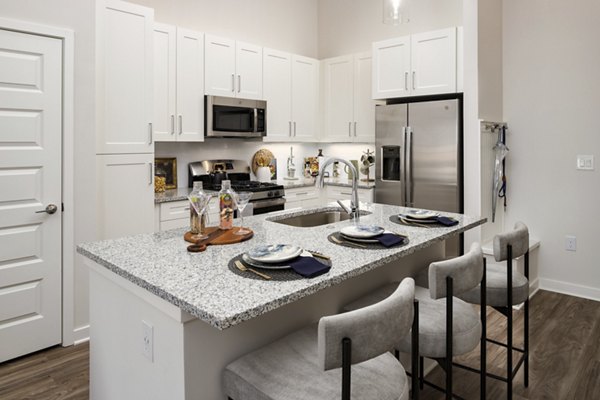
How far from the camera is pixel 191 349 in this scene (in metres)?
1.35

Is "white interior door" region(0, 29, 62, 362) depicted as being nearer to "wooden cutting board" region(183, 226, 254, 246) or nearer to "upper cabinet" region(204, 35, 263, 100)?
"wooden cutting board" region(183, 226, 254, 246)

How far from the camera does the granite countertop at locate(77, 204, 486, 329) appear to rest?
123cm

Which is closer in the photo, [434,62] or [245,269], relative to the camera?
[245,269]

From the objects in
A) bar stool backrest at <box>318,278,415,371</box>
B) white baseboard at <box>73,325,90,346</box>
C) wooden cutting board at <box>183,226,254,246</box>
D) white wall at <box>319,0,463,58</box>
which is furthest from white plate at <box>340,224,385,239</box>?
white wall at <box>319,0,463,58</box>

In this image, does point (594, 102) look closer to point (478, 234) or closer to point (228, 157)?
point (478, 234)

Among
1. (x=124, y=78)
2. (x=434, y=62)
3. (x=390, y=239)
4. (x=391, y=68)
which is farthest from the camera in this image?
(x=391, y=68)

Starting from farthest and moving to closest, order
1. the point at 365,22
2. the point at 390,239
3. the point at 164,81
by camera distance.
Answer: the point at 365,22
the point at 164,81
the point at 390,239

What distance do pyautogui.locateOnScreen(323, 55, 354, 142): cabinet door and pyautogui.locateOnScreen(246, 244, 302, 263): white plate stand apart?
3.70 meters

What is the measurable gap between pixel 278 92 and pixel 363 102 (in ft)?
3.40

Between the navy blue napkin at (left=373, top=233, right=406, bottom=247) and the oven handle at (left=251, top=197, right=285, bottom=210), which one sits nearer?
the navy blue napkin at (left=373, top=233, right=406, bottom=247)

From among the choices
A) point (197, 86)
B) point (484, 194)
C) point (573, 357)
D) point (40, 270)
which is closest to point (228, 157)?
point (197, 86)

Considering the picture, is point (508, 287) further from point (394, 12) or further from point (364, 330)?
point (394, 12)

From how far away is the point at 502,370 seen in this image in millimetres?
2590

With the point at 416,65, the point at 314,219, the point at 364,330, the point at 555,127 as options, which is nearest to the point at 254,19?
the point at 416,65
